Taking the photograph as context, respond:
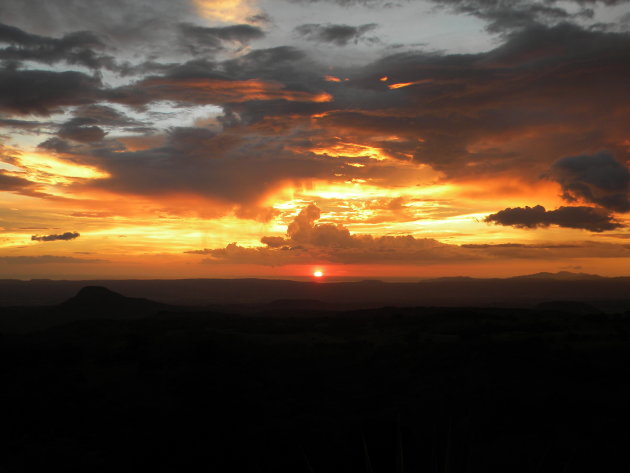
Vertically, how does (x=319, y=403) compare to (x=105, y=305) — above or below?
below

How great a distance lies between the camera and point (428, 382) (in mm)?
25703

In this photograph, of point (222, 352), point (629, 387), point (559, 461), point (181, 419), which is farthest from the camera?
point (222, 352)

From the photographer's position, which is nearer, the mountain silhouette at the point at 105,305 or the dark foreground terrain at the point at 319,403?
the dark foreground terrain at the point at 319,403

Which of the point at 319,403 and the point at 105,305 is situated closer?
the point at 319,403

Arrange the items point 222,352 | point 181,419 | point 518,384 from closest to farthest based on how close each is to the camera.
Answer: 1. point 181,419
2. point 518,384
3. point 222,352

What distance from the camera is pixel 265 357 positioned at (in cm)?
3123

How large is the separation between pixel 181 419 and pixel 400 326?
28303 millimetres

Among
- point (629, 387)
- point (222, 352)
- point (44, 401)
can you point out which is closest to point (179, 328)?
point (222, 352)

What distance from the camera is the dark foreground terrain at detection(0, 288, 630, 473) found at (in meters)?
17.6

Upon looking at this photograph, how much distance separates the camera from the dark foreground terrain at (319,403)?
17609mm

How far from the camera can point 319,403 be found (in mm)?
23703

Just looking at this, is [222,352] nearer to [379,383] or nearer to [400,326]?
[379,383]

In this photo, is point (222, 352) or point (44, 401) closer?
point (44, 401)

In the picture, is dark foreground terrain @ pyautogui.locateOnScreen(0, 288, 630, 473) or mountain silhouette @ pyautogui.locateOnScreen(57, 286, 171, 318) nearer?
dark foreground terrain @ pyautogui.locateOnScreen(0, 288, 630, 473)
